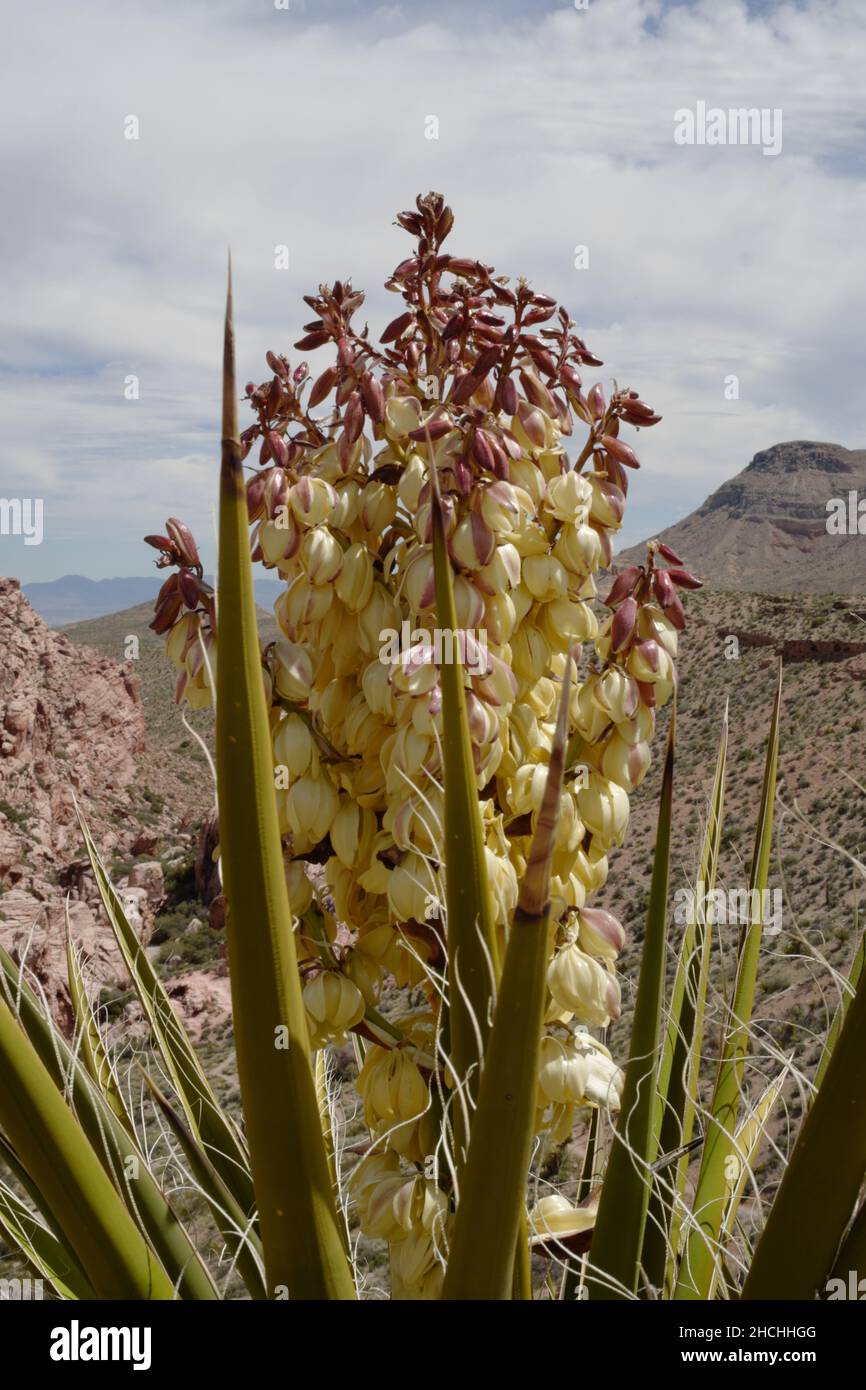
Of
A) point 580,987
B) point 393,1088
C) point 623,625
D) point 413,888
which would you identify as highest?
point 623,625

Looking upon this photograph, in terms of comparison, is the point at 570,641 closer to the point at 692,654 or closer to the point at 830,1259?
the point at 830,1259

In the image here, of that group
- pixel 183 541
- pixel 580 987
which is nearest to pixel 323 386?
pixel 183 541

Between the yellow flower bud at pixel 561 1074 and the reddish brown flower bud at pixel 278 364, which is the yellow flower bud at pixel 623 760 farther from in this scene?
the reddish brown flower bud at pixel 278 364

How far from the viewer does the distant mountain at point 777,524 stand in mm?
44625

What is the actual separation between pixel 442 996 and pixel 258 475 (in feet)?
1.88

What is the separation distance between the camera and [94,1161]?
0.71 meters

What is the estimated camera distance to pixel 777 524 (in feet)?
Result: 196

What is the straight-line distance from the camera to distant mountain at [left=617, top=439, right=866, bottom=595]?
146ft

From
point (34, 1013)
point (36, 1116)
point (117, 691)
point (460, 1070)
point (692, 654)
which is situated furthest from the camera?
point (117, 691)

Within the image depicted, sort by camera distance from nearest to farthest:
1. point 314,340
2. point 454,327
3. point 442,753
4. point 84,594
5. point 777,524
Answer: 1. point 442,753
2. point 454,327
3. point 314,340
4. point 777,524
5. point 84,594

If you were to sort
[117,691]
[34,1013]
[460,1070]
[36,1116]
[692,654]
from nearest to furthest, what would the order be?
1. [36,1116]
2. [460,1070]
3. [34,1013]
4. [692,654]
5. [117,691]

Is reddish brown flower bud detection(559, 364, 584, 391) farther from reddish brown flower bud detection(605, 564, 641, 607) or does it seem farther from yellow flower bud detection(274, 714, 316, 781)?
yellow flower bud detection(274, 714, 316, 781)

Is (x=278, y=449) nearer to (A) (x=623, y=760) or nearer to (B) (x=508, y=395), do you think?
(B) (x=508, y=395)
